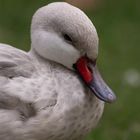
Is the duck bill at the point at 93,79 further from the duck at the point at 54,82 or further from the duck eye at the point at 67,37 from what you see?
the duck eye at the point at 67,37

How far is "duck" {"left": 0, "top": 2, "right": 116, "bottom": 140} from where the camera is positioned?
13.0ft

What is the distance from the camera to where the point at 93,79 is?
4.19 m

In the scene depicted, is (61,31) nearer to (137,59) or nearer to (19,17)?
(137,59)

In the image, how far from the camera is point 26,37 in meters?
7.05

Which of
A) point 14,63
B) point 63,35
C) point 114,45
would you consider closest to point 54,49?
point 63,35

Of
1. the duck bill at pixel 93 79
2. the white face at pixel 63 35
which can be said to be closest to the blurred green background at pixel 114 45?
the duck bill at pixel 93 79

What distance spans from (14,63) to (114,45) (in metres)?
3.01

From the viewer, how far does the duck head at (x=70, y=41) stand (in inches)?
160

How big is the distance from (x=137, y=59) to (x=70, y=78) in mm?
2543

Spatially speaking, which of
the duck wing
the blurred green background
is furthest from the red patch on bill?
the blurred green background

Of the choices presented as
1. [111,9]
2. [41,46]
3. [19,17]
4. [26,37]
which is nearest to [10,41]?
[26,37]

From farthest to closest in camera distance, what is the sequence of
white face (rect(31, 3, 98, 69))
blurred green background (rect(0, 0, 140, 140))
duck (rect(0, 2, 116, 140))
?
blurred green background (rect(0, 0, 140, 140))
white face (rect(31, 3, 98, 69))
duck (rect(0, 2, 116, 140))

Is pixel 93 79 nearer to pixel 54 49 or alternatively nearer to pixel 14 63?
pixel 54 49

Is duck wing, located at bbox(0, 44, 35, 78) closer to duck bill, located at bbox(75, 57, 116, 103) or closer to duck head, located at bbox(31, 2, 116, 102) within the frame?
duck head, located at bbox(31, 2, 116, 102)
